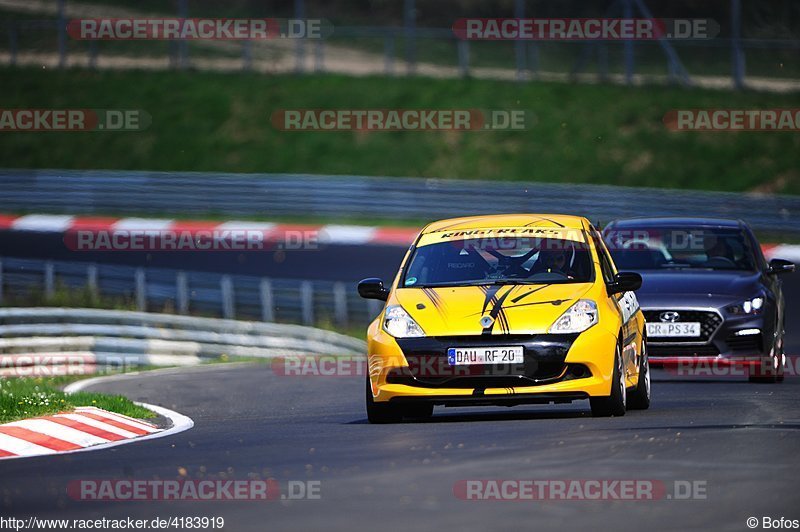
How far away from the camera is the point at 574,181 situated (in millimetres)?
40375

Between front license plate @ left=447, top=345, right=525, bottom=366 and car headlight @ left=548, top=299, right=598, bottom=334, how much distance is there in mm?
286

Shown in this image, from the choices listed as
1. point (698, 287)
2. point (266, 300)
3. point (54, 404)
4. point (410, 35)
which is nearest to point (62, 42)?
point (410, 35)

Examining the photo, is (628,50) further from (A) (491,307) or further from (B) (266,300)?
(A) (491,307)

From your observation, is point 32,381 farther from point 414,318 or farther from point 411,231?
point 411,231

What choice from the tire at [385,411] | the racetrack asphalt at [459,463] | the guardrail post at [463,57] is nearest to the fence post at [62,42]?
the guardrail post at [463,57]

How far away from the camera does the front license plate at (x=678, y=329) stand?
15828mm

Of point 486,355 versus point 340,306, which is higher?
point 486,355

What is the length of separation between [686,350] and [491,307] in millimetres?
4541

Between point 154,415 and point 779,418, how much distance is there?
5037 millimetres

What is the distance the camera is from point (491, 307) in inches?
465

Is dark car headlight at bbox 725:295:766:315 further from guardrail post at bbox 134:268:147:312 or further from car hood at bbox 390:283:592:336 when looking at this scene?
guardrail post at bbox 134:268:147:312

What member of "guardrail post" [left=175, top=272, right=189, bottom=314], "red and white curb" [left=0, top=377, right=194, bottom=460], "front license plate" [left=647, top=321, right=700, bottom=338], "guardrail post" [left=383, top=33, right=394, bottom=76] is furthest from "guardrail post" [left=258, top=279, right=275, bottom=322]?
"guardrail post" [left=383, top=33, right=394, bottom=76]

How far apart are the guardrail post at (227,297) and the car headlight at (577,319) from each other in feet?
56.9

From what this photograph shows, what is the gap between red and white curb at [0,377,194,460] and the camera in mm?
10969
